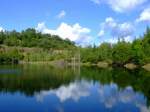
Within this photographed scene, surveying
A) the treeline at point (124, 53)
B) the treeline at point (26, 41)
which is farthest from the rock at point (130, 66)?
the treeline at point (26, 41)

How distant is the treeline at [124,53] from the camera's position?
92.6 metres

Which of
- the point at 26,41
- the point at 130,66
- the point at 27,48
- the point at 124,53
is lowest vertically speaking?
the point at 130,66

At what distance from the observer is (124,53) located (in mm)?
97625

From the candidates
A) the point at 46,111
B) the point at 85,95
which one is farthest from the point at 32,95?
the point at 46,111

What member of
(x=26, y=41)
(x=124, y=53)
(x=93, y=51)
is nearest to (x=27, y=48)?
(x=26, y=41)

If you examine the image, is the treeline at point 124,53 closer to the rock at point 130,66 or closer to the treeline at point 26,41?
the rock at point 130,66

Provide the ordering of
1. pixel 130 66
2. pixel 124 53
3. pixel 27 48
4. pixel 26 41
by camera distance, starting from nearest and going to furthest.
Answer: pixel 124 53, pixel 130 66, pixel 27 48, pixel 26 41

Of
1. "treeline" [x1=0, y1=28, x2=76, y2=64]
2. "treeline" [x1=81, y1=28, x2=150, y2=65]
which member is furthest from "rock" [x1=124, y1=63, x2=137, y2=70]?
"treeline" [x1=0, y1=28, x2=76, y2=64]

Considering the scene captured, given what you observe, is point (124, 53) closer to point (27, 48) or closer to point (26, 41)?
point (27, 48)

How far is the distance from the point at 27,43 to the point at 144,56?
341ft

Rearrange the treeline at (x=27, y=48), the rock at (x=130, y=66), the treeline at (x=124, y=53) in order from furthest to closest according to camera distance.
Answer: the treeline at (x=27, y=48)
the rock at (x=130, y=66)
the treeline at (x=124, y=53)

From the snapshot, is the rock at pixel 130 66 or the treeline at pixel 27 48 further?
the treeline at pixel 27 48

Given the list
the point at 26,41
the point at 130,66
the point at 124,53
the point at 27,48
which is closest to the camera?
the point at 124,53

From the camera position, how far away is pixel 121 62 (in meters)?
103
